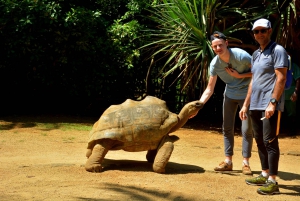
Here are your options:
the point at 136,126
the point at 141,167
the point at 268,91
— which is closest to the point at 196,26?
the point at 141,167

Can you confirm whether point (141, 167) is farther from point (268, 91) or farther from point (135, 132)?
point (268, 91)

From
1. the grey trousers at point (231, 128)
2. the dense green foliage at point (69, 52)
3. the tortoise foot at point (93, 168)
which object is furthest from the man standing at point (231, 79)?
the dense green foliage at point (69, 52)

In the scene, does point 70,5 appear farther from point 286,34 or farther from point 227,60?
point 227,60

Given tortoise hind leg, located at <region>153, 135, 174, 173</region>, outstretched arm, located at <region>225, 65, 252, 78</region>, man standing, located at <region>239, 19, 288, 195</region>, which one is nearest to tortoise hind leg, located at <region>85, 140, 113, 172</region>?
tortoise hind leg, located at <region>153, 135, 174, 173</region>

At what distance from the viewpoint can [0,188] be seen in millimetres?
5164

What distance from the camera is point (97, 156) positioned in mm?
6008

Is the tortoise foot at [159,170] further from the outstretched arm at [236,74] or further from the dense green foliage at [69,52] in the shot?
the dense green foliage at [69,52]

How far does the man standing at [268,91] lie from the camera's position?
5078 millimetres

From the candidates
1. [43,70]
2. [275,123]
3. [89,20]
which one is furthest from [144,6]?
[275,123]

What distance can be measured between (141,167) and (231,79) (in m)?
1.71

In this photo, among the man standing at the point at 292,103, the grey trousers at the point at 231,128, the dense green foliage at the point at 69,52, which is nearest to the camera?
the grey trousers at the point at 231,128

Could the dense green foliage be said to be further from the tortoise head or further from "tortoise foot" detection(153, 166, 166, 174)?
A: "tortoise foot" detection(153, 166, 166, 174)

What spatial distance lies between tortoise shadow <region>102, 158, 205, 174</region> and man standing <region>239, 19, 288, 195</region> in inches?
50.2

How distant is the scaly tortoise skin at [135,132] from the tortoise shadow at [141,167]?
26cm
